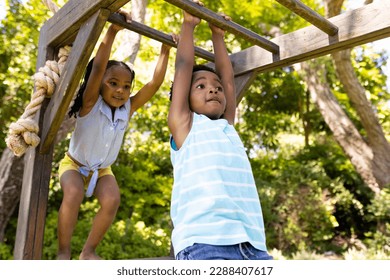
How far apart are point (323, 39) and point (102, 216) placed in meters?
1.50

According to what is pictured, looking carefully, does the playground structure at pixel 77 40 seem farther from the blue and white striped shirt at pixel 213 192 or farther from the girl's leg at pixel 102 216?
the blue and white striped shirt at pixel 213 192

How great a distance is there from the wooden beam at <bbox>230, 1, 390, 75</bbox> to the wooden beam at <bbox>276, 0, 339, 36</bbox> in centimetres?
5

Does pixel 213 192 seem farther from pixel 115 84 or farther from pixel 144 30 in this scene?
pixel 144 30

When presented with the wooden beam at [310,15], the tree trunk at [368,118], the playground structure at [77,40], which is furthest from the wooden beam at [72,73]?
the tree trunk at [368,118]

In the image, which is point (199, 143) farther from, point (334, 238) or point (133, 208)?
point (334, 238)

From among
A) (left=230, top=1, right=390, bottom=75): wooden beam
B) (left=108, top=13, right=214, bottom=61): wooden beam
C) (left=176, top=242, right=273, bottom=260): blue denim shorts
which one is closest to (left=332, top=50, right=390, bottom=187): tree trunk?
(left=230, top=1, right=390, bottom=75): wooden beam

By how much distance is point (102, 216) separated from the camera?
212cm

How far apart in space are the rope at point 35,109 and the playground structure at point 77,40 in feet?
0.15

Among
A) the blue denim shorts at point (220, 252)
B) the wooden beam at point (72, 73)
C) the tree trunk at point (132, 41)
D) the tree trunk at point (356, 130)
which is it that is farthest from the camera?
the tree trunk at point (356, 130)

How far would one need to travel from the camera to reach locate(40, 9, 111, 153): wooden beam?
1.80 m

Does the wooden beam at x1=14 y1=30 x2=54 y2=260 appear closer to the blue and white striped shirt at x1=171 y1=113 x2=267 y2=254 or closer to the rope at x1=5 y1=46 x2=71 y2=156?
the rope at x1=5 y1=46 x2=71 y2=156

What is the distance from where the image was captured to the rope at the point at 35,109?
1.95 m

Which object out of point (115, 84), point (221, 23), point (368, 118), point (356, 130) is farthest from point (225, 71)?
point (356, 130)

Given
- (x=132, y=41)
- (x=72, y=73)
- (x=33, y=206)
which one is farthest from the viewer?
(x=132, y=41)
